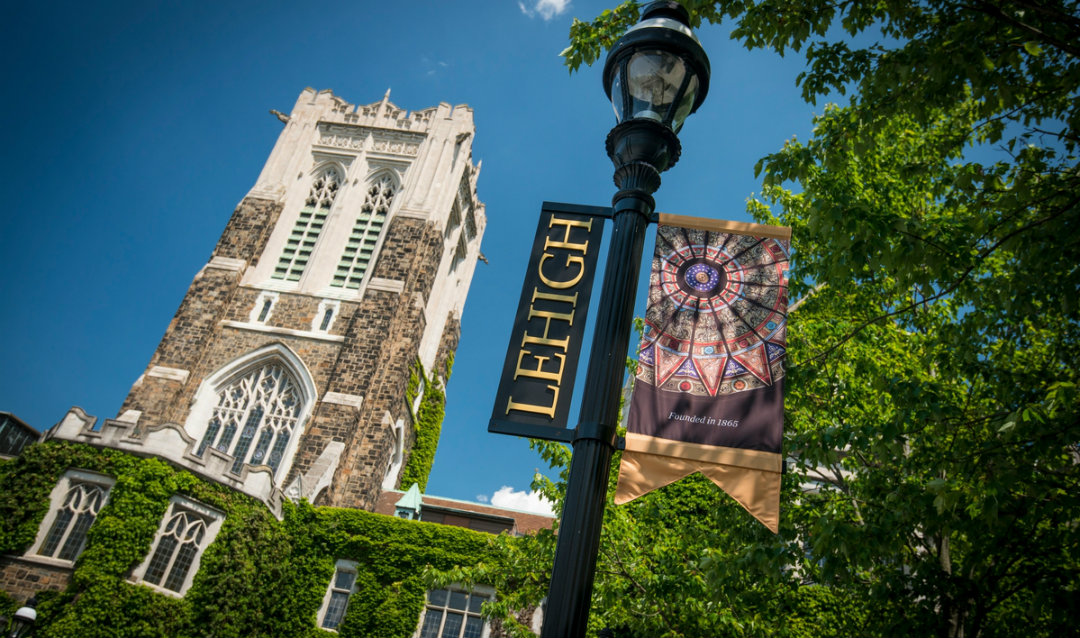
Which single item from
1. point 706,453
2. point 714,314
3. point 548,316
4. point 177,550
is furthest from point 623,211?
point 177,550

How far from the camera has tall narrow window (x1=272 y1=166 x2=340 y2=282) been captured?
104 feet

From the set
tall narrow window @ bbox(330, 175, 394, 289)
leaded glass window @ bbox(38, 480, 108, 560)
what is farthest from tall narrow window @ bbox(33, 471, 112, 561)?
tall narrow window @ bbox(330, 175, 394, 289)

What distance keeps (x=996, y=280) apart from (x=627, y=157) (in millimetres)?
5477

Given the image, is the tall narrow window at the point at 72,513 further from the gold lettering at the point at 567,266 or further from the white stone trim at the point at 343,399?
the gold lettering at the point at 567,266

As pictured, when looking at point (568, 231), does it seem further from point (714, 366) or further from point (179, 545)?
point (179, 545)

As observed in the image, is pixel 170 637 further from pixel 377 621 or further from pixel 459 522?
pixel 459 522

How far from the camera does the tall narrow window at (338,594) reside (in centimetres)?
2228

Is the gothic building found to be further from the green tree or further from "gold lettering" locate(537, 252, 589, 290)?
"gold lettering" locate(537, 252, 589, 290)

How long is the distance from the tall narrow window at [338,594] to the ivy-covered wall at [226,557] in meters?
0.30

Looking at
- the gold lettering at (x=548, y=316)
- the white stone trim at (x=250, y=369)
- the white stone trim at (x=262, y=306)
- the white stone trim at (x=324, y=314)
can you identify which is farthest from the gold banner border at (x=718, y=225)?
the white stone trim at (x=262, y=306)

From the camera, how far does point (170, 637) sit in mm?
17781

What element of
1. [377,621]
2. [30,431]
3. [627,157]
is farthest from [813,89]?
[30,431]

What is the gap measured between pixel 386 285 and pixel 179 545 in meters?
13.5

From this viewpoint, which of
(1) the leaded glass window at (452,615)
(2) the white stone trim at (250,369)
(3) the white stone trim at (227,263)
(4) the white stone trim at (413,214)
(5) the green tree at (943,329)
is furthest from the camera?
(4) the white stone trim at (413,214)
